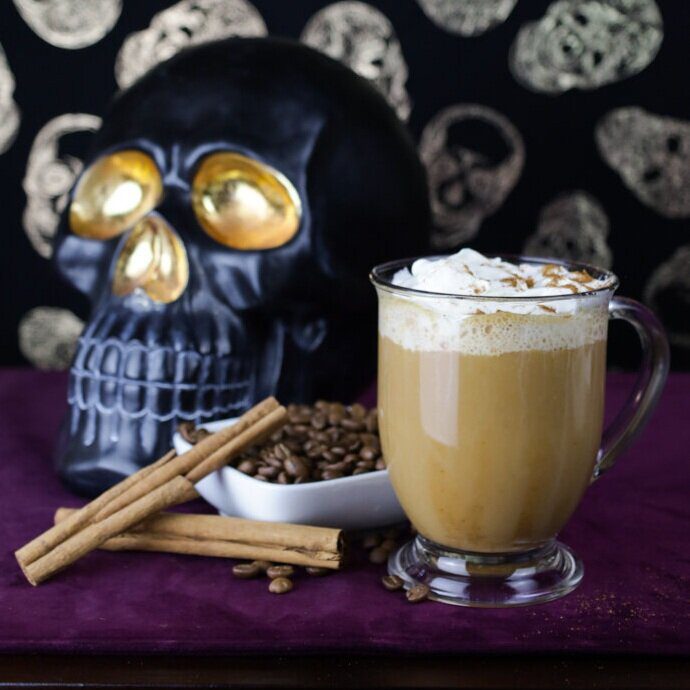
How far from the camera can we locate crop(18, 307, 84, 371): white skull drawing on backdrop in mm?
2080

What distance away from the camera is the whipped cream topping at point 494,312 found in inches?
38.1

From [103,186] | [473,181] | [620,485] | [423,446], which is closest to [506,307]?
[423,446]

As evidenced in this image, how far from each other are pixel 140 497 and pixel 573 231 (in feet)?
3.50

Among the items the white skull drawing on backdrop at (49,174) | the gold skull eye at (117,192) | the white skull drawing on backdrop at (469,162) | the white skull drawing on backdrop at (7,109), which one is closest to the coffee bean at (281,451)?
the gold skull eye at (117,192)

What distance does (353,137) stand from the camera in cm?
143

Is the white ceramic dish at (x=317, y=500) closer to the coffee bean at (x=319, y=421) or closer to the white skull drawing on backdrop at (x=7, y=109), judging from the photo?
the coffee bean at (x=319, y=421)

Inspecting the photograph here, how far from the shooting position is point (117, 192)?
57.1 inches

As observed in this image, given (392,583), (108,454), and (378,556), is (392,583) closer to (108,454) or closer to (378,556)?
(378,556)

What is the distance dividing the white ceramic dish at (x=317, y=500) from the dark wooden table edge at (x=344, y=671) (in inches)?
8.7

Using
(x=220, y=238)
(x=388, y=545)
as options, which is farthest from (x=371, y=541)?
(x=220, y=238)

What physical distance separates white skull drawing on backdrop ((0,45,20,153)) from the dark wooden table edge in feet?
4.11

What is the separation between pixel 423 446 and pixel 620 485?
413 millimetres

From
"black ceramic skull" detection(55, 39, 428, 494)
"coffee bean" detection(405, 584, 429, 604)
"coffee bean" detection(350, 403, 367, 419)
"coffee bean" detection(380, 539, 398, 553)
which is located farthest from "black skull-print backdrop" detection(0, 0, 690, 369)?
"coffee bean" detection(405, 584, 429, 604)

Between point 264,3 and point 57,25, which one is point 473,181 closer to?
point 264,3
